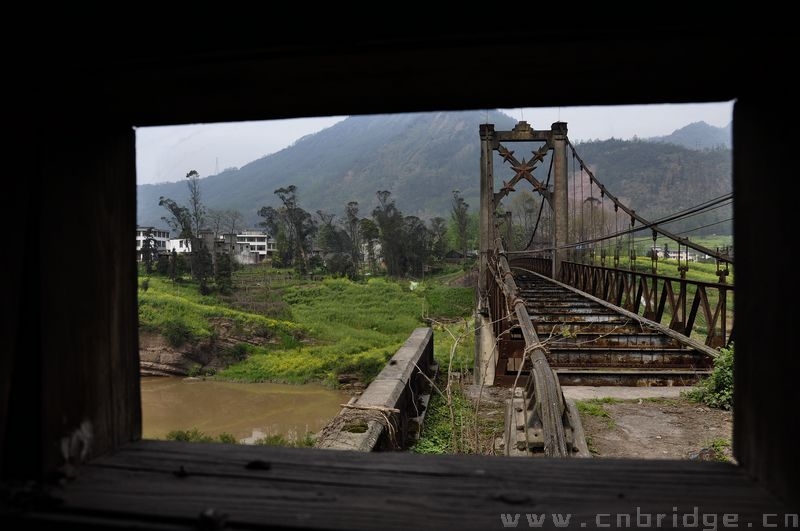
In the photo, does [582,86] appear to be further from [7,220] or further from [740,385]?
[7,220]

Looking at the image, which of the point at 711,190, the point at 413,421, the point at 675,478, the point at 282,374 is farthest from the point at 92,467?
the point at 711,190

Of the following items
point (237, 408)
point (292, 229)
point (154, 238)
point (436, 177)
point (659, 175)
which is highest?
point (436, 177)

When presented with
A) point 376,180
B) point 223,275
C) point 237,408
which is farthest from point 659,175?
point 237,408

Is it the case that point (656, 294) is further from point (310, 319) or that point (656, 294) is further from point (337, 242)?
point (337, 242)

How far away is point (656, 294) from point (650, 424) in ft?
10.2

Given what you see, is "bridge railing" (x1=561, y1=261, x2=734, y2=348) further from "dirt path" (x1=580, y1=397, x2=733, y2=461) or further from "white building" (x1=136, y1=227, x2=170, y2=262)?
"white building" (x1=136, y1=227, x2=170, y2=262)

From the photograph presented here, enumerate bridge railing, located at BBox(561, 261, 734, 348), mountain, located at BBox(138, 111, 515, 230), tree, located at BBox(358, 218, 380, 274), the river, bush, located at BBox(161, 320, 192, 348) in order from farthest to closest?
mountain, located at BBox(138, 111, 515, 230)
tree, located at BBox(358, 218, 380, 274)
bush, located at BBox(161, 320, 192, 348)
the river
bridge railing, located at BBox(561, 261, 734, 348)

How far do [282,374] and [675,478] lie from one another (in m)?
24.0

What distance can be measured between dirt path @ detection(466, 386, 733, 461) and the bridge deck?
0.58 feet

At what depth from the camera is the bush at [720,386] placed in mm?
4723

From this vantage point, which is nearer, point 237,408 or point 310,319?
point 237,408

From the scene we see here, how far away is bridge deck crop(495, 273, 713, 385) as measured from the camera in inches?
225

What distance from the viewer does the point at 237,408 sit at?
1997 centimetres

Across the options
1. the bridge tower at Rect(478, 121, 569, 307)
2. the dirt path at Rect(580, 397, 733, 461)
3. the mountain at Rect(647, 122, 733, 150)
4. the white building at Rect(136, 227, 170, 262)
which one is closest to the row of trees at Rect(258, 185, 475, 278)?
the white building at Rect(136, 227, 170, 262)
